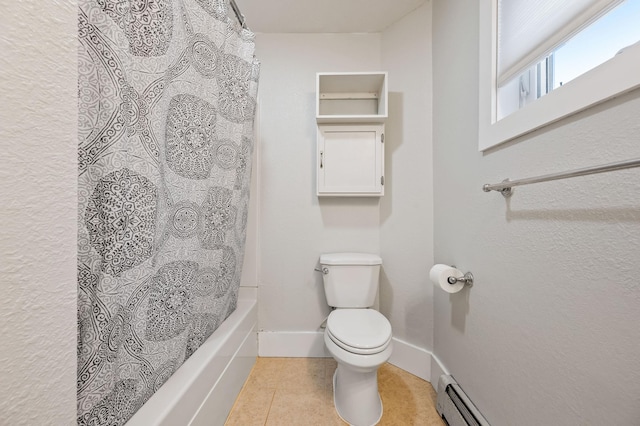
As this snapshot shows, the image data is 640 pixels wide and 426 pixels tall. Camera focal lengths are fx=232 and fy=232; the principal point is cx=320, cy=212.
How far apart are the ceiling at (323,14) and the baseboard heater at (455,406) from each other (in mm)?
2014

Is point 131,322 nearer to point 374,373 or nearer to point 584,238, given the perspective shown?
point 374,373

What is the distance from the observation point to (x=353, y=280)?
1381 millimetres

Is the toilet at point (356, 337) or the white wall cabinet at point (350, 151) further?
the white wall cabinet at point (350, 151)

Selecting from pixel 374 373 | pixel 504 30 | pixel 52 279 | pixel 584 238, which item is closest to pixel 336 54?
pixel 504 30

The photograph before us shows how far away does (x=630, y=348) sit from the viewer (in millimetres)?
503

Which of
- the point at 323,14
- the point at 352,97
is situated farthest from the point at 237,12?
the point at 352,97

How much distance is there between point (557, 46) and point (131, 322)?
1.45 m

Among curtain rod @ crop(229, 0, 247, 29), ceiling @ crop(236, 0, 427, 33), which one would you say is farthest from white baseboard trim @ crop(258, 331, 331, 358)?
ceiling @ crop(236, 0, 427, 33)

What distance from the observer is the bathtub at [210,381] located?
676mm

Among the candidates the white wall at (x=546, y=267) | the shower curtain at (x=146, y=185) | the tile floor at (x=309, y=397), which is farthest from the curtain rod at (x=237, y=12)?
the tile floor at (x=309, y=397)

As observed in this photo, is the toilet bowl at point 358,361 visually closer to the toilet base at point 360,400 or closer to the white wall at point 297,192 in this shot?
the toilet base at point 360,400

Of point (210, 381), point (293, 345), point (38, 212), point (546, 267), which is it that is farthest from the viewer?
point (293, 345)

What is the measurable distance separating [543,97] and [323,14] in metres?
1.29

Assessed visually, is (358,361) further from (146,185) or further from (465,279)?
(146,185)
